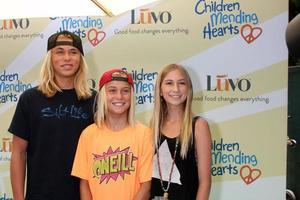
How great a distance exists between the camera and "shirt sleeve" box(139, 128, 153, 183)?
6.86ft

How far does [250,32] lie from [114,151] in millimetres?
1434

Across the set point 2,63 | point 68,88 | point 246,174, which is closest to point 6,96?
point 2,63

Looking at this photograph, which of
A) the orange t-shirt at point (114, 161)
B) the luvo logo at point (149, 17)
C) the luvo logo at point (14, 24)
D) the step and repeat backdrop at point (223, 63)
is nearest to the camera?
the orange t-shirt at point (114, 161)

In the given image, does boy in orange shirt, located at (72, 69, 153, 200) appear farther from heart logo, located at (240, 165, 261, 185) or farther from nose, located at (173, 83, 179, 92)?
heart logo, located at (240, 165, 261, 185)

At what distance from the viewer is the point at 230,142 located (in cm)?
286

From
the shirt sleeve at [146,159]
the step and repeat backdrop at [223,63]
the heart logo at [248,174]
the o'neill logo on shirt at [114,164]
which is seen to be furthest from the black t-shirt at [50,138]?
the heart logo at [248,174]

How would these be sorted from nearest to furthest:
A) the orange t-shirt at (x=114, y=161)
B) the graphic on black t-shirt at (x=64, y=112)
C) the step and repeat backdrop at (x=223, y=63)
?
1. the orange t-shirt at (x=114, y=161)
2. the graphic on black t-shirt at (x=64, y=112)
3. the step and repeat backdrop at (x=223, y=63)

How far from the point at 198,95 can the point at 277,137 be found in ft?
2.18

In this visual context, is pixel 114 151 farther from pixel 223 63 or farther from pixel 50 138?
pixel 223 63

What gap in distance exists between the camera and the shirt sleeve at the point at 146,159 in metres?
2.09

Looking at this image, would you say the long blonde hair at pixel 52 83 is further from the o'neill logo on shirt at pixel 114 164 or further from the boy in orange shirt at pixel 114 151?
the o'neill logo on shirt at pixel 114 164

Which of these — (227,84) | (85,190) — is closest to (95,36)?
(227,84)

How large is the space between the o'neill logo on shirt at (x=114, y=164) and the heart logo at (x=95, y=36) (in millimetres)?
1193

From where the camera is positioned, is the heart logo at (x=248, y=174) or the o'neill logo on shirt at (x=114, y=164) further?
the heart logo at (x=248, y=174)
